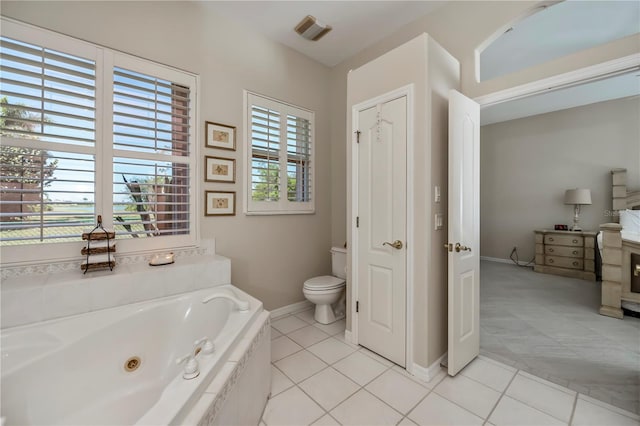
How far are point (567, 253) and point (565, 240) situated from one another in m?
0.22

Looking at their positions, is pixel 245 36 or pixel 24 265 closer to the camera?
pixel 24 265

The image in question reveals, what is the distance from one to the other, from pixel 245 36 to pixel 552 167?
5560 millimetres

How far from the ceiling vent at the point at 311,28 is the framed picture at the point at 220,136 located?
1233 mm

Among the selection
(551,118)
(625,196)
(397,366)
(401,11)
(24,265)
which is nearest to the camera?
(24,265)

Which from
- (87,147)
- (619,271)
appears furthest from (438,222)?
(87,147)

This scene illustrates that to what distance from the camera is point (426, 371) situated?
1834 millimetres

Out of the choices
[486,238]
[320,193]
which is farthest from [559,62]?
[486,238]

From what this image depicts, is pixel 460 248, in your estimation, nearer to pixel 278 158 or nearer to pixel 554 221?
pixel 278 158

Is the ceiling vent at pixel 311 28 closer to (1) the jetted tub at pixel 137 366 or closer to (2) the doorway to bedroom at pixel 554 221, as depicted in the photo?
(2) the doorway to bedroom at pixel 554 221

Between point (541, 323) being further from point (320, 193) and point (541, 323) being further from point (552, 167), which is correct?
point (552, 167)

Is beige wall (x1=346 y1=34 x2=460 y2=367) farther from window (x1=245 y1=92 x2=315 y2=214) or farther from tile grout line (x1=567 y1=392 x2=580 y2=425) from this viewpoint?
window (x1=245 y1=92 x2=315 y2=214)

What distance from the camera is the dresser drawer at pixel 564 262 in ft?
14.0

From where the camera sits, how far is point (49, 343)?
138 centimetres

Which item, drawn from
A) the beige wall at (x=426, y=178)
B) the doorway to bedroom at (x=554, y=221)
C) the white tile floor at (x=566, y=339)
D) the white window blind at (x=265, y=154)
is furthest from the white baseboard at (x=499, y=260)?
the white window blind at (x=265, y=154)
